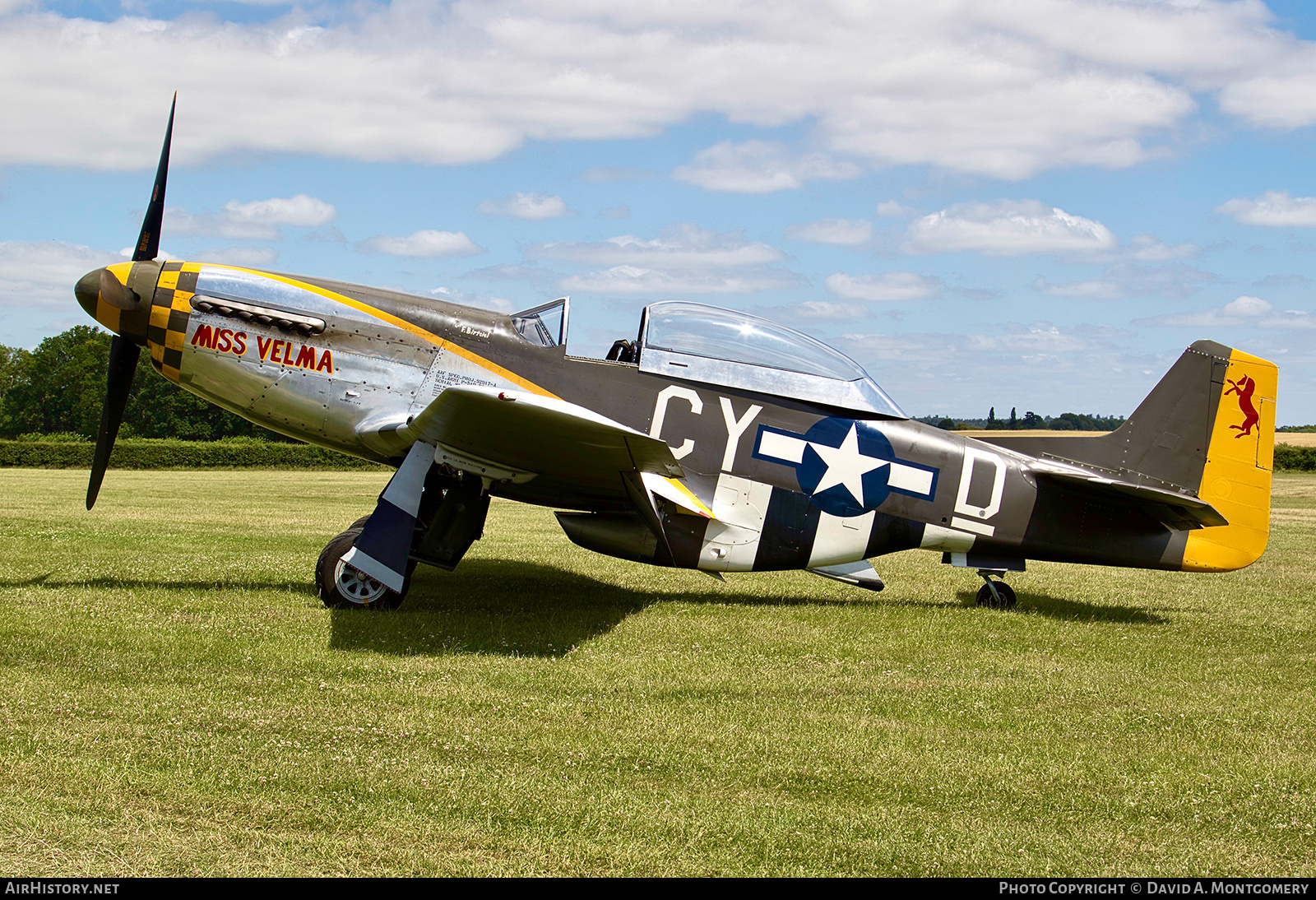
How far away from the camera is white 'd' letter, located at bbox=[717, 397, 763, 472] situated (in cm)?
823

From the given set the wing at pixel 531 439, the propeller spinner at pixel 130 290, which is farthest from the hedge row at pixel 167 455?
the wing at pixel 531 439

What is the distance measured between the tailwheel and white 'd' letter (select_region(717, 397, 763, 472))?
2.85 metres

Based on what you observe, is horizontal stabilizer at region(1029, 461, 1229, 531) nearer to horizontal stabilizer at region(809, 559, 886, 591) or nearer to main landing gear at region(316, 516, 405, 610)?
horizontal stabilizer at region(809, 559, 886, 591)

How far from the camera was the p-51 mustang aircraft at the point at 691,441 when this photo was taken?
7.89 m

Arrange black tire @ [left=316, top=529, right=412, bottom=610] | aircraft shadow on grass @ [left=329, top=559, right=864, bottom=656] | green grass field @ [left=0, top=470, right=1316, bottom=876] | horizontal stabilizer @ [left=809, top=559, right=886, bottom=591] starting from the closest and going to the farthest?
1. green grass field @ [left=0, top=470, right=1316, bottom=876]
2. aircraft shadow on grass @ [left=329, top=559, right=864, bottom=656]
3. black tire @ [left=316, top=529, right=412, bottom=610]
4. horizontal stabilizer @ [left=809, top=559, right=886, bottom=591]

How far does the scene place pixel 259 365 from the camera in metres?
7.93

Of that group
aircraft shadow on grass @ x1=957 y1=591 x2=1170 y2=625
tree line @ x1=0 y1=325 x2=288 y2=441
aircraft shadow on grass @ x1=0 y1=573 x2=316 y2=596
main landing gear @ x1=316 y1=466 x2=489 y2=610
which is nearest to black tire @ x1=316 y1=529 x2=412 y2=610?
main landing gear @ x1=316 y1=466 x2=489 y2=610

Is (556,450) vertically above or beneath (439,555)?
above

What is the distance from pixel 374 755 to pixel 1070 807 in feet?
10.1

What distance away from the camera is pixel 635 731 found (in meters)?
4.96

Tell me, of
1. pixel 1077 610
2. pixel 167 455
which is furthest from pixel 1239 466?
pixel 167 455
